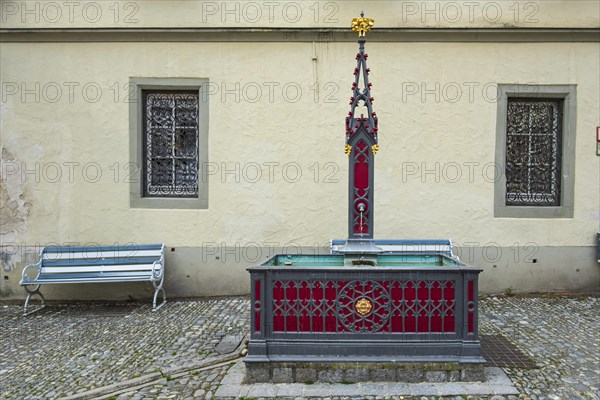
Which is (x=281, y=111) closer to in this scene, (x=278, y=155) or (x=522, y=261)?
(x=278, y=155)

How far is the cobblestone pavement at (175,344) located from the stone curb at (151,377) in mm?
78

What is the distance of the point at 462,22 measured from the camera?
7.06 meters

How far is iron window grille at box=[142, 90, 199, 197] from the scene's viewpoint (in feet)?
24.1

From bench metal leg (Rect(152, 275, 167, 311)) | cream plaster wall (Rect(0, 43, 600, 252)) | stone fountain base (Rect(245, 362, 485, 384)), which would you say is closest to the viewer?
stone fountain base (Rect(245, 362, 485, 384))

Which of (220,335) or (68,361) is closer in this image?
(68,361)

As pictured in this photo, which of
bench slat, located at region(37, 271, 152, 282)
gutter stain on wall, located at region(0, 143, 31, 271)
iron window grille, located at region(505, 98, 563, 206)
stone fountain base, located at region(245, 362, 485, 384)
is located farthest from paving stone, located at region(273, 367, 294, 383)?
gutter stain on wall, located at region(0, 143, 31, 271)

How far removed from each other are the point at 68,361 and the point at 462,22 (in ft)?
23.0

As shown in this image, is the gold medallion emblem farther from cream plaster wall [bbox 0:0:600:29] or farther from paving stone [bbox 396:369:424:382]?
cream plaster wall [bbox 0:0:600:29]

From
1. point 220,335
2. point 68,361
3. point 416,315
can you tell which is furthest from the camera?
point 220,335

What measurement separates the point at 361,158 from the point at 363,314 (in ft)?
5.07

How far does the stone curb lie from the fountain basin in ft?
2.42

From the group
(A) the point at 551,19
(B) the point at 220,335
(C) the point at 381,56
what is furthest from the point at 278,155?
(A) the point at 551,19

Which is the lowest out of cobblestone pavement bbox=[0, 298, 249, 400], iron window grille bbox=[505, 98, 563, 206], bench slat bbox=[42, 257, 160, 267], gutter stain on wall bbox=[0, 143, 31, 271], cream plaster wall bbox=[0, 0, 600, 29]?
cobblestone pavement bbox=[0, 298, 249, 400]

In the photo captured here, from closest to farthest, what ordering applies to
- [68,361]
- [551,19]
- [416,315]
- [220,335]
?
[416,315] < [68,361] < [220,335] < [551,19]
